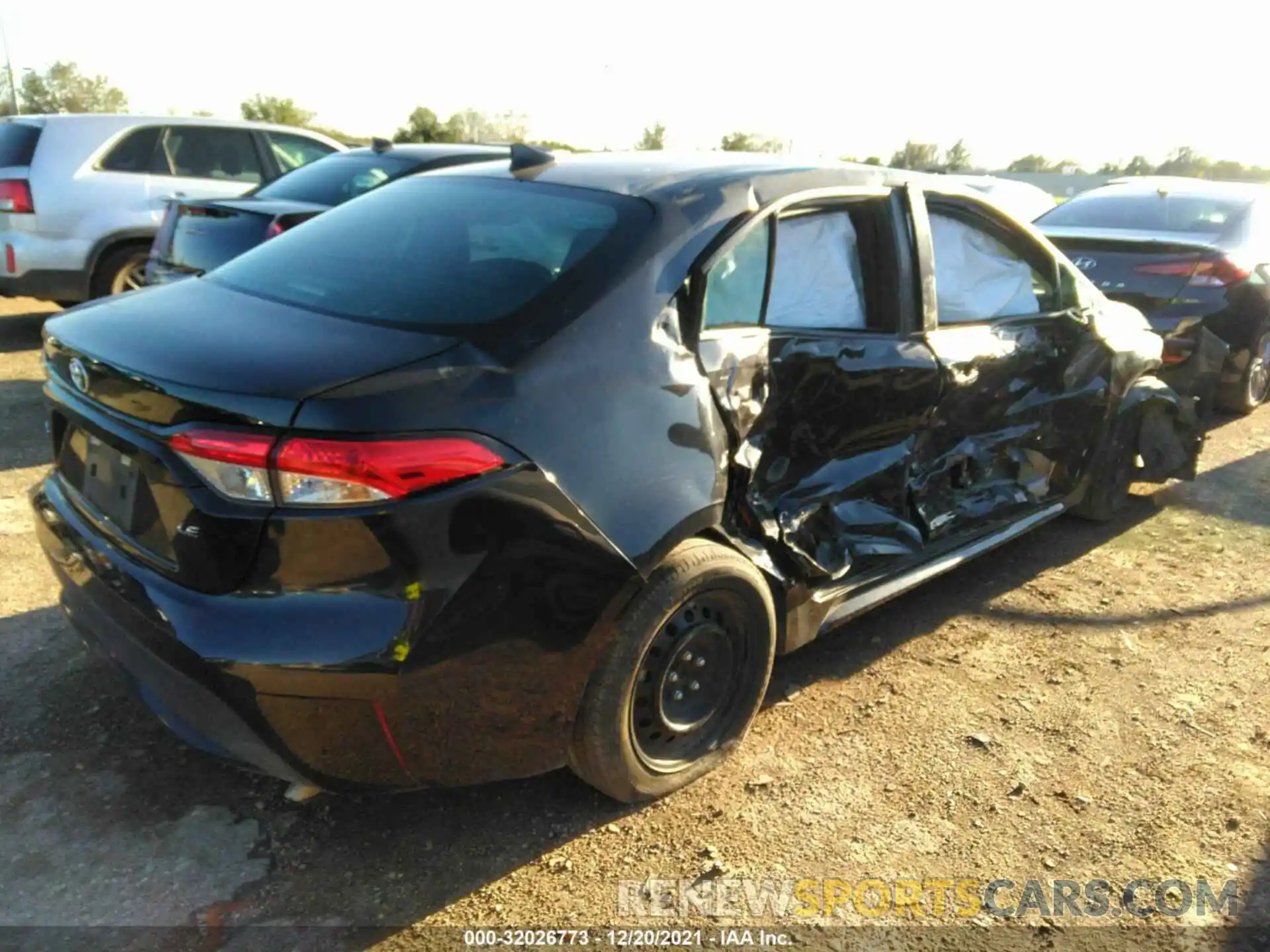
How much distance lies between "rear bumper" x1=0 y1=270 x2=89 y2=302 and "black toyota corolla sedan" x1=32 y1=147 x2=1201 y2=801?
5.25m

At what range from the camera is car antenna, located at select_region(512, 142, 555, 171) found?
3.19 metres

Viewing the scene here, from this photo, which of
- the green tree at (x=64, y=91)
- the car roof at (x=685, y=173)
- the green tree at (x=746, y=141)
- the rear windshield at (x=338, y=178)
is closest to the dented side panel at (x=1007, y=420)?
the car roof at (x=685, y=173)

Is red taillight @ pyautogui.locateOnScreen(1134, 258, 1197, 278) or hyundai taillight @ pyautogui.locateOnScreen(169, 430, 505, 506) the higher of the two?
hyundai taillight @ pyautogui.locateOnScreen(169, 430, 505, 506)

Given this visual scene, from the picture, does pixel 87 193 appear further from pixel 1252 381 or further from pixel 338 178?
pixel 1252 381

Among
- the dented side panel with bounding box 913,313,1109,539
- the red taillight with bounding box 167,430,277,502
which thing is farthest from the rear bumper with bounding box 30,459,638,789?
the dented side panel with bounding box 913,313,1109,539

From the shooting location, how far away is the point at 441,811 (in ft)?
8.70

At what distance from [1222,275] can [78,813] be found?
6832mm

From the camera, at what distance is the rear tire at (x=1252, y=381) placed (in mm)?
6852

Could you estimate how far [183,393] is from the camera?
2.10 meters

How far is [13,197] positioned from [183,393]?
6.42 metres

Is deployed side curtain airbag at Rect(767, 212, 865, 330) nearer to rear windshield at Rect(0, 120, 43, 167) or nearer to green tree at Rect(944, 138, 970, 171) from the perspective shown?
rear windshield at Rect(0, 120, 43, 167)

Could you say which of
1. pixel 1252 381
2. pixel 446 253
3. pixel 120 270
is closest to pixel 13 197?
pixel 120 270

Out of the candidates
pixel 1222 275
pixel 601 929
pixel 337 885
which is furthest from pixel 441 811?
pixel 1222 275

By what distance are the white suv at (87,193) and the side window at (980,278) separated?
17.6ft
